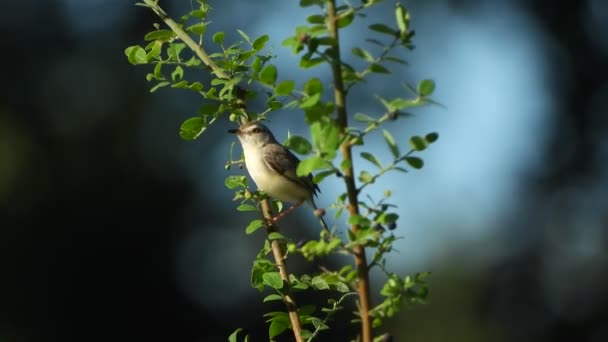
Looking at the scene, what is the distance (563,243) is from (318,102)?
2360cm

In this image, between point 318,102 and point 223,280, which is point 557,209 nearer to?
point 223,280

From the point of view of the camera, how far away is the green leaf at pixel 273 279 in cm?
213

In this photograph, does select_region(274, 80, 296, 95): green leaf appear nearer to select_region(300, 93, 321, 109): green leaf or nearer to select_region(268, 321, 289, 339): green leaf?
select_region(300, 93, 321, 109): green leaf

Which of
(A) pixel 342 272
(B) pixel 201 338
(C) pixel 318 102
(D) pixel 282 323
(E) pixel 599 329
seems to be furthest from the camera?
(E) pixel 599 329

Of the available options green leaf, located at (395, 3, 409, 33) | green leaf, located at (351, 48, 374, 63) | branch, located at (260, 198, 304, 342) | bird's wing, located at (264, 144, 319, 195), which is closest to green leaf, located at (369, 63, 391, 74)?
green leaf, located at (351, 48, 374, 63)

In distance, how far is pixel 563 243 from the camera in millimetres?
24188

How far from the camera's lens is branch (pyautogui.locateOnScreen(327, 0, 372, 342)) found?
1571 mm

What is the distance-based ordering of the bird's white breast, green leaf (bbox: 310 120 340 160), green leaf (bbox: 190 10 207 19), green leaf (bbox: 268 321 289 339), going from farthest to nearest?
the bird's white breast
green leaf (bbox: 190 10 207 19)
green leaf (bbox: 268 321 289 339)
green leaf (bbox: 310 120 340 160)

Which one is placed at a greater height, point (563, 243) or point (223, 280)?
point (563, 243)

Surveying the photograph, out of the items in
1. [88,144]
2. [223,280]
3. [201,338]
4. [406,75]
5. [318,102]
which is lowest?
[318,102]

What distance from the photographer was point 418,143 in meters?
1.73

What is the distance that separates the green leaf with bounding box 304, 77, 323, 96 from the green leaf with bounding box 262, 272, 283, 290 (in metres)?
0.64

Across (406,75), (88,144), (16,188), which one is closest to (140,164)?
(88,144)

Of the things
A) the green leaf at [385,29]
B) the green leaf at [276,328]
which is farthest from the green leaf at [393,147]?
the green leaf at [276,328]
